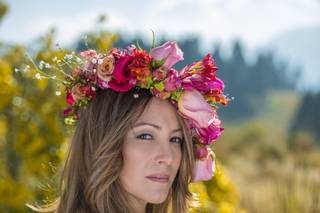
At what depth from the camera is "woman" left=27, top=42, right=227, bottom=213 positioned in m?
2.56

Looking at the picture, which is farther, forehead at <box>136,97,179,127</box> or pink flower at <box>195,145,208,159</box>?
pink flower at <box>195,145,208,159</box>

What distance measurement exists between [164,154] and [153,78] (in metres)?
0.30

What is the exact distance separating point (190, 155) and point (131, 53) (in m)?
0.49

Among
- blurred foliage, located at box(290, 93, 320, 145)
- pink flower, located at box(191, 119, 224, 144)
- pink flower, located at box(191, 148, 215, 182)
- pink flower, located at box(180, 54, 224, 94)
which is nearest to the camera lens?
pink flower, located at box(180, 54, 224, 94)

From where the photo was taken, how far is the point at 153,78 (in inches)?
103

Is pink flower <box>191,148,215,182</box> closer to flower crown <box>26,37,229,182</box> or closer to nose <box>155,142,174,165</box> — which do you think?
flower crown <box>26,37,229,182</box>

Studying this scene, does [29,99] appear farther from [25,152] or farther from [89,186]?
[89,186]

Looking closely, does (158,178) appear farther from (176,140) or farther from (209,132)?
(209,132)

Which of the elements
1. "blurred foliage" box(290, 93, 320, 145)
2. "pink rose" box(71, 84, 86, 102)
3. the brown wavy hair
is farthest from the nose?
"blurred foliage" box(290, 93, 320, 145)

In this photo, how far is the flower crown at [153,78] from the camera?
2592mm

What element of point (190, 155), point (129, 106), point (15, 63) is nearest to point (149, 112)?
point (129, 106)

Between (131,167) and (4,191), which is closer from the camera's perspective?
(131,167)

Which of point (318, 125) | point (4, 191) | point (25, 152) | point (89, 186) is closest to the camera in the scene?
point (89, 186)

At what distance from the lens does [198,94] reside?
267cm
